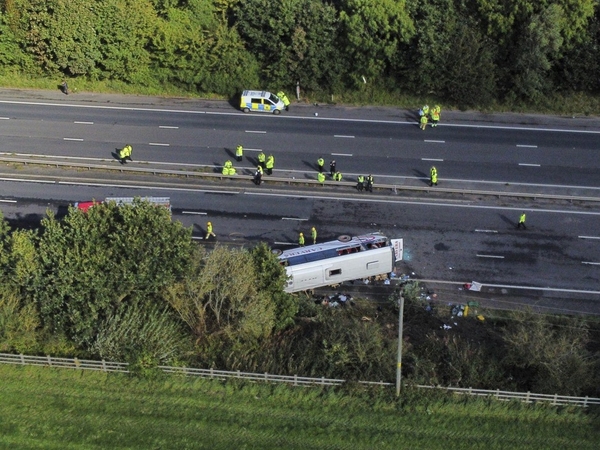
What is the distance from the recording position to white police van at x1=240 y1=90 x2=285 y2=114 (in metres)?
46.4

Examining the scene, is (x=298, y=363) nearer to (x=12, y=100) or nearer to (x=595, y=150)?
(x=595, y=150)

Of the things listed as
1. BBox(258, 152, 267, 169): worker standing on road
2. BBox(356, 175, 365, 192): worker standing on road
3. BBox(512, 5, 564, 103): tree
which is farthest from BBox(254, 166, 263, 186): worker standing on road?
BBox(512, 5, 564, 103): tree

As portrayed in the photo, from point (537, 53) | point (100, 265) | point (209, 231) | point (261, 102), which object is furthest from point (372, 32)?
point (100, 265)

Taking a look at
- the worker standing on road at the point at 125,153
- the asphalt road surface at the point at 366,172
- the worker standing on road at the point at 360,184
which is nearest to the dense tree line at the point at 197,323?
the asphalt road surface at the point at 366,172

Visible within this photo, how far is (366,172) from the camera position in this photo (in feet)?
136

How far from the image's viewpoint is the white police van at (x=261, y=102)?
46375 millimetres

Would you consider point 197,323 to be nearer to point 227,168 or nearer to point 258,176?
point 258,176

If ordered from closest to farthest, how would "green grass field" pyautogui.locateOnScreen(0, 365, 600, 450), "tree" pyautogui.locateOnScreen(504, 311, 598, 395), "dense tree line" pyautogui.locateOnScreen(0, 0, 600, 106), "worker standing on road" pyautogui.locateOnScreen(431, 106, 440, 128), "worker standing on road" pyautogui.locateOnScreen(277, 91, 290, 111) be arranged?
"green grass field" pyautogui.locateOnScreen(0, 365, 600, 450)
"tree" pyautogui.locateOnScreen(504, 311, 598, 395)
"worker standing on road" pyautogui.locateOnScreen(431, 106, 440, 128)
"dense tree line" pyautogui.locateOnScreen(0, 0, 600, 106)
"worker standing on road" pyautogui.locateOnScreen(277, 91, 290, 111)

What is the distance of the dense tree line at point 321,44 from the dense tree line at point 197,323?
63.5ft

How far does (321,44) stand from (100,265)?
23197mm

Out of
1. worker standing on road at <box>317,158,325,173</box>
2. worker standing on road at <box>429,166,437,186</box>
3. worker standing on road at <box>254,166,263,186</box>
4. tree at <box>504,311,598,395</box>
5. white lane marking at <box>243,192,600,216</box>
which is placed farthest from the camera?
worker standing on road at <box>317,158,325,173</box>

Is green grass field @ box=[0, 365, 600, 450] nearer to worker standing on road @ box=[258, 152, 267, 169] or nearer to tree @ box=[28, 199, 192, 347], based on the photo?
tree @ box=[28, 199, 192, 347]

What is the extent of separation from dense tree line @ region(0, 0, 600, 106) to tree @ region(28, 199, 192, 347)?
65.0ft

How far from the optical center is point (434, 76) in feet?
152
